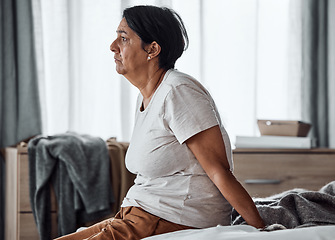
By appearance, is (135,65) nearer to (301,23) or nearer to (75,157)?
(75,157)

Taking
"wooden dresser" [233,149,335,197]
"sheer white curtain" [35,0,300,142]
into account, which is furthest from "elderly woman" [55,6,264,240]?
"sheer white curtain" [35,0,300,142]

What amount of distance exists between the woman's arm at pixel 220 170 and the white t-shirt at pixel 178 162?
27 millimetres

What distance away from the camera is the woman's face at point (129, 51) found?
128 centimetres

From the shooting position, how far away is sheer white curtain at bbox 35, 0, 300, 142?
2.79m

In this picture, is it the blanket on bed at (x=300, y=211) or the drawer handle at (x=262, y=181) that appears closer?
the blanket on bed at (x=300, y=211)

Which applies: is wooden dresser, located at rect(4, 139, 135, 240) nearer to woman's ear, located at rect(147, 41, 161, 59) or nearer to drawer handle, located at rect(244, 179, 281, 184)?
drawer handle, located at rect(244, 179, 281, 184)

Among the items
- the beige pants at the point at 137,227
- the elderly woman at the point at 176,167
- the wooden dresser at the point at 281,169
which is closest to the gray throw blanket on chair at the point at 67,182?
the wooden dresser at the point at 281,169

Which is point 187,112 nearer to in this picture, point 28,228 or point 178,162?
point 178,162

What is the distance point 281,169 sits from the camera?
8.55 ft

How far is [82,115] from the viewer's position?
2820 millimetres

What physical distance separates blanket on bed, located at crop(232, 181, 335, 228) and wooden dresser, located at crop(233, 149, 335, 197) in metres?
1.27

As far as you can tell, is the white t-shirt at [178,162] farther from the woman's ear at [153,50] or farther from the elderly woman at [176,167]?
the woman's ear at [153,50]

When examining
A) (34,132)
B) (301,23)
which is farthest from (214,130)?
(301,23)

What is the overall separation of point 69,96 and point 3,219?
789 mm
